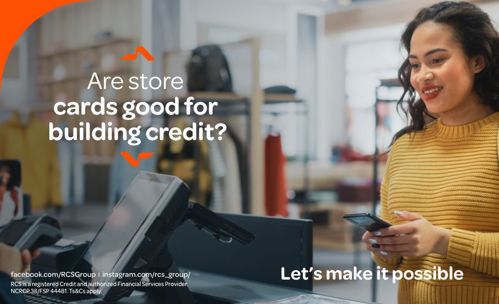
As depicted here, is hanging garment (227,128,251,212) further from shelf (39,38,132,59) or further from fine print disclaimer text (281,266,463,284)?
fine print disclaimer text (281,266,463,284)

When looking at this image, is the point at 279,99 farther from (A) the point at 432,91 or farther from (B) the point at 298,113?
(A) the point at 432,91

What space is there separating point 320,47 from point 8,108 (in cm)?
459

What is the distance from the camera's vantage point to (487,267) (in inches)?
45.0

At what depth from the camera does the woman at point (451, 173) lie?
113 cm

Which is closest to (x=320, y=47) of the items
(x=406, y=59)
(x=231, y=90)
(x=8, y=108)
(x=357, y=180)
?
(x=357, y=180)

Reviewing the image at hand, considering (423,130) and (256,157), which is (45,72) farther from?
(423,130)

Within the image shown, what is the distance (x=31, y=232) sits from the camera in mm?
1277

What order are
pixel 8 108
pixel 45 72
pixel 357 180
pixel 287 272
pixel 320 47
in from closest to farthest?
pixel 287 272 < pixel 8 108 < pixel 45 72 < pixel 357 180 < pixel 320 47

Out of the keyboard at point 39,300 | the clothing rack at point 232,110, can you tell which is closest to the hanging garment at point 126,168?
the clothing rack at point 232,110

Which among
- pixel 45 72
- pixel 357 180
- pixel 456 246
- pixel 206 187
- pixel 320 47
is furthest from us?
pixel 320 47

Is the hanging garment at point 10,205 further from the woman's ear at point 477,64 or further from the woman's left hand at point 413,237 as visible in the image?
the woman's ear at point 477,64

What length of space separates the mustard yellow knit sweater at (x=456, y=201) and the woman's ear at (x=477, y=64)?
10cm

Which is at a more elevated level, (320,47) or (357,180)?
(320,47)

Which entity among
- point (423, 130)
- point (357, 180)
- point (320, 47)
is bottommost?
point (357, 180)
